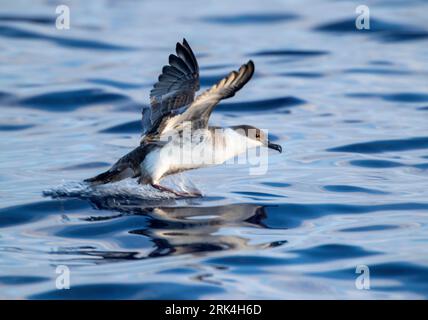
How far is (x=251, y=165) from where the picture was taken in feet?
35.6

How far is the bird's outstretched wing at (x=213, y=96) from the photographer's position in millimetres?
7734

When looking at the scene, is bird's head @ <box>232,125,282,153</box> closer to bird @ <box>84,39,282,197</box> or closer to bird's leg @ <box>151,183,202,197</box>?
bird @ <box>84,39,282,197</box>

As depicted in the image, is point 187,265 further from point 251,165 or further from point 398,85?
point 398,85

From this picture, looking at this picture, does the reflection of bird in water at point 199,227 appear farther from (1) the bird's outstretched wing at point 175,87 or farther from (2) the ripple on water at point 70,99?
(2) the ripple on water at point 70,99

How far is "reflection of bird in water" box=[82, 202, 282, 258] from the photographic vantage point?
7.81m

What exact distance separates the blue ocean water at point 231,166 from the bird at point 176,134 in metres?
0.35

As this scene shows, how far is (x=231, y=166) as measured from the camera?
1075 cm

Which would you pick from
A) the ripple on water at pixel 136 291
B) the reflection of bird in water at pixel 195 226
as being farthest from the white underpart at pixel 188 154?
the ripple on water at pixel 136 291

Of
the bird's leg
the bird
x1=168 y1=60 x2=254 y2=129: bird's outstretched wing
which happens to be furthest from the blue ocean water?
x1=168 y1=60 x2=254 y2=129: bird's outstretched wing

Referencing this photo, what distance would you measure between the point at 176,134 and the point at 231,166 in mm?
2152

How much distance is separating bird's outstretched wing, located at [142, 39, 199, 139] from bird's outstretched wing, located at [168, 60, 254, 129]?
5.4 inches

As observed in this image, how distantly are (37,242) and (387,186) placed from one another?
3795mm

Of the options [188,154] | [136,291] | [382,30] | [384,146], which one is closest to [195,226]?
[188,154]

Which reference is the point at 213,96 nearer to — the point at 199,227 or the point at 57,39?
the point at 199,227
